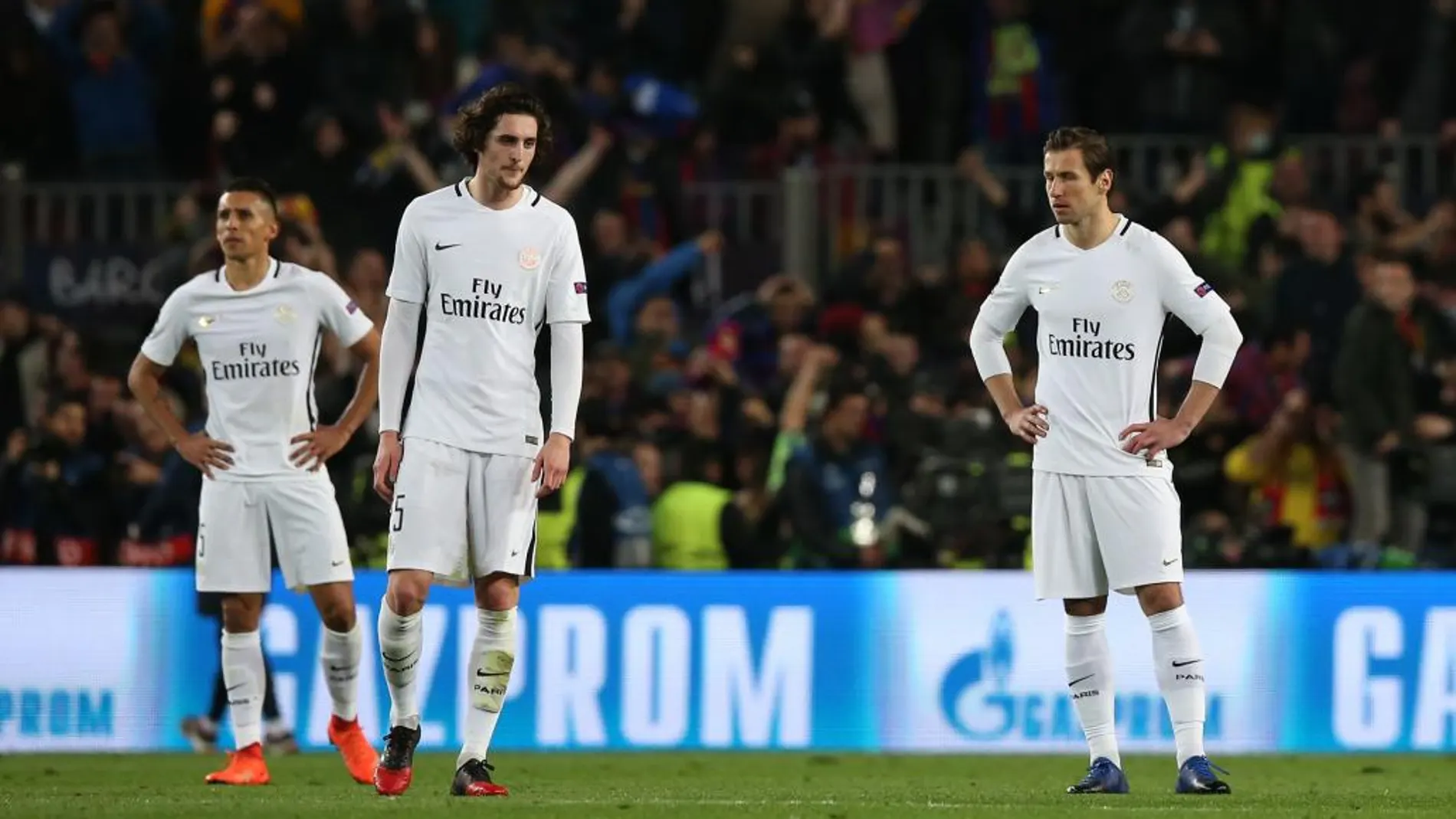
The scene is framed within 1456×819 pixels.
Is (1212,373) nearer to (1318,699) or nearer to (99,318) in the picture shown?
(1318,699)

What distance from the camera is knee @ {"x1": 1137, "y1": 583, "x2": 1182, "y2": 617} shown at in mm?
10016

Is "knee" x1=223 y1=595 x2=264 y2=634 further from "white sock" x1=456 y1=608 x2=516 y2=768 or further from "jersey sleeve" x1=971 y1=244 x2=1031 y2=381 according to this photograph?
"jersey sleeve" x1=971 y1=244 x2=1031 y2=381

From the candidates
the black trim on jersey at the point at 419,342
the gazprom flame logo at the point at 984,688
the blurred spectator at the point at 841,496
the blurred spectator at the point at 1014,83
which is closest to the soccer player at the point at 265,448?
the black trim on jersey at the point at 419,342

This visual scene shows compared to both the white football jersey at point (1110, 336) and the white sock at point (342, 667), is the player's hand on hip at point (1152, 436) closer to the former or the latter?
the white football jersey at point (1110, 336)

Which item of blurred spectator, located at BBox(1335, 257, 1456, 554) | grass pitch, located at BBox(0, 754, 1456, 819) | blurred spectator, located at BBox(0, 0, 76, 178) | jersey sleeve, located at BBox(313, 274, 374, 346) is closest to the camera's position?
grass pitch, located at BBox(0, 754, 1456, 819)

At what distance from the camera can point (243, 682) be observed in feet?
38.1

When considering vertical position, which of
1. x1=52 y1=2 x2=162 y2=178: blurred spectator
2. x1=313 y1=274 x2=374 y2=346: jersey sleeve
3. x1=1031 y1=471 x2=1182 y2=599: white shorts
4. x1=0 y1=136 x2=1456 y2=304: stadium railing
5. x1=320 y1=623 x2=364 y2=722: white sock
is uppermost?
x1=52 y1=2 x2=162 y2=178: blurred spectator

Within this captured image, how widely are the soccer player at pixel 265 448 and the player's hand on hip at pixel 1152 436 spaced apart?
3.32 metres

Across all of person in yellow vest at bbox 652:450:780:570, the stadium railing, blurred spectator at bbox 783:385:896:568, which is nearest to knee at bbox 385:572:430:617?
person in yellow vest at bbox 652:450:780:570

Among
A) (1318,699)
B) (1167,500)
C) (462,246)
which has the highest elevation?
(462,246)

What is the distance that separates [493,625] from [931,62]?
442 inches

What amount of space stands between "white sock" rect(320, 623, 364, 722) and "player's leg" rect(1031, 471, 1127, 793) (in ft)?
9.99

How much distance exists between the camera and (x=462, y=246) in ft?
31.2

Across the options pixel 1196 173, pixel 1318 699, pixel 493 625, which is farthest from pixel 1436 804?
pixel 1196 173
